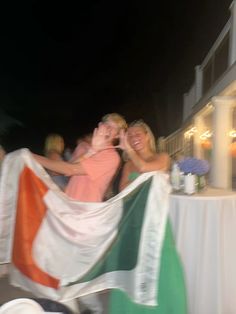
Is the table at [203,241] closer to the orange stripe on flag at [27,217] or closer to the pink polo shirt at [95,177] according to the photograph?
the pink polo shirt at [95,177]

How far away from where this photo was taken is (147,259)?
258 cm

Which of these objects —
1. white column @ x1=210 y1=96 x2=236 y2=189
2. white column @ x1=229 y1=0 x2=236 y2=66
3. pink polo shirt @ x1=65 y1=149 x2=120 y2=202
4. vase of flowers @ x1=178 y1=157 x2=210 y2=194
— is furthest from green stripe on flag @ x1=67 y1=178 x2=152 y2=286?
white column @ x1=210 y1=96 x2=236 y2=189

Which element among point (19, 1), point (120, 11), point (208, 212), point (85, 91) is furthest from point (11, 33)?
point (208, 212)

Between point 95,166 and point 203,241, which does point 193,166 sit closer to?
point 203,241

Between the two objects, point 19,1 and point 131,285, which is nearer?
point 131,285

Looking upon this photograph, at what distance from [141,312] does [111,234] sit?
54cm

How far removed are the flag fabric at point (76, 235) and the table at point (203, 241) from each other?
0.39m

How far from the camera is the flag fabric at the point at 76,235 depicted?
102 inches

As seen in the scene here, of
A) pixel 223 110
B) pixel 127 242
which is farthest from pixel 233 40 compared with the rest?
pixel 127 242

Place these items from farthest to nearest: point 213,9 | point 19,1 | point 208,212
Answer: point 19,1 → point 213,9 → point 208,212

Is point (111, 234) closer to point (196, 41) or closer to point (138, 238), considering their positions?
point (138, 238)

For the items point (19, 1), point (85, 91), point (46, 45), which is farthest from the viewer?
point (85, 91)

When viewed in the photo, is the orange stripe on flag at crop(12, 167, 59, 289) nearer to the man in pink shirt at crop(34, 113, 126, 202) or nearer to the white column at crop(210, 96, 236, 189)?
the man in pink shirt at crop(34, 113, 126, 202)

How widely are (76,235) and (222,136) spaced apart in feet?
18.2
